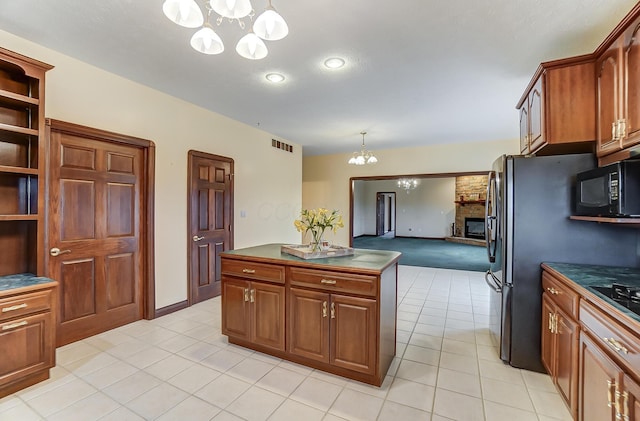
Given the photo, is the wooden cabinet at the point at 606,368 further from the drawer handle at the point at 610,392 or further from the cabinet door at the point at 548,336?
the cabinet door at the point at 548,336

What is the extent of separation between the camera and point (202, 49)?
5.65ft

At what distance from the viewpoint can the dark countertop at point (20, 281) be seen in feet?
6.59

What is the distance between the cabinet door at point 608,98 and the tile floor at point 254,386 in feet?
5.67

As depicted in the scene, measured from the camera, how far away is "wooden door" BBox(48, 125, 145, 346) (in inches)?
104

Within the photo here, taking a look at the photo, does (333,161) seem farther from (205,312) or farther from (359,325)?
(359,325)

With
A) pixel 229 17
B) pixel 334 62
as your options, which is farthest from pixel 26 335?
pixel 334 62

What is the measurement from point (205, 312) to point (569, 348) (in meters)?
3.44

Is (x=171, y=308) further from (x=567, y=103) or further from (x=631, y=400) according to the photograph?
(x=567, y=103)

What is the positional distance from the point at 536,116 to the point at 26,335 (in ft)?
13.4

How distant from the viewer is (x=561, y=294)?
1855mm

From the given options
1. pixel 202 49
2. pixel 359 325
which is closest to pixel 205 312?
pixel 359 325

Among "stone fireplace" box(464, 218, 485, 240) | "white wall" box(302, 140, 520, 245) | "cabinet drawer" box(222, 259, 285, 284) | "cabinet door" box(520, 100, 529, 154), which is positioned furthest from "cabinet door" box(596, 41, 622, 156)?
"stone fireplace" box(464, 218, 485, 240)

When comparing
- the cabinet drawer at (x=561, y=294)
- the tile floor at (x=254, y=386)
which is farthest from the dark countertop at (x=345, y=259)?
the cabinet drawer at (x=561, y=294)

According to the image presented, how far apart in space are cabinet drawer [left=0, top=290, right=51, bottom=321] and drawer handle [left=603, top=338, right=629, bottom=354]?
333 cm
